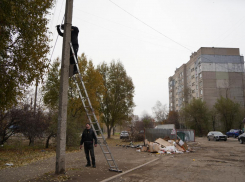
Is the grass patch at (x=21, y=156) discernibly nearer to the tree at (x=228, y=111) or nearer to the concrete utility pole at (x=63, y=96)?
the concrete utility pole at (x=63, y=96)

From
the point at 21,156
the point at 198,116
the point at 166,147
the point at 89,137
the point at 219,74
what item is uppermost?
the point at 219,74

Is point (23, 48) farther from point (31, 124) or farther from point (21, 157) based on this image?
point (31, 124)

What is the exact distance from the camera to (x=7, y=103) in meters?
9.16

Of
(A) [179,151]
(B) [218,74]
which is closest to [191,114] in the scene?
(B) [218,74]

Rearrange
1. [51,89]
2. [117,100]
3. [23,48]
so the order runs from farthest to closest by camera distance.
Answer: [117,100] → [51,89] → [23,48]

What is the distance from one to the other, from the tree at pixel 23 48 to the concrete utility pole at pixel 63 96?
157 centimetres

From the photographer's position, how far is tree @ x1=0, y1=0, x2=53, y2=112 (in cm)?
810

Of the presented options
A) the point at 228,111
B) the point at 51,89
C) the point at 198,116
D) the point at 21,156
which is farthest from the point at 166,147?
the point at 228,111

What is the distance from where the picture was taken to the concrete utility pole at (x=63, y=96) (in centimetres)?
718

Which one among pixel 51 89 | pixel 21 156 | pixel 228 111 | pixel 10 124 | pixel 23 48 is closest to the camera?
pixel 23 48

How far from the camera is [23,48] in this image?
343 inches

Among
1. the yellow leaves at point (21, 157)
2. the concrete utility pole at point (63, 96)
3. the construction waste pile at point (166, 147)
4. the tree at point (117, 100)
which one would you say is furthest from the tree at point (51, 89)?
the concrete utility pole at point (63, 96)

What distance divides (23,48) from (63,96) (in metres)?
3.02

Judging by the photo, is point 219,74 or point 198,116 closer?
point 198,116
